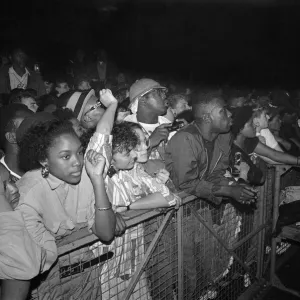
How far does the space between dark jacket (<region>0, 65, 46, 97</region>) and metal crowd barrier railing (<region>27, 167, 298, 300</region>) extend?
6113mm

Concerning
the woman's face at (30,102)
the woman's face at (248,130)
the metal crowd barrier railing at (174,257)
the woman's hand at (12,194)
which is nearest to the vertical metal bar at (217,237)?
the metal crowd barrier railing at (174,257)

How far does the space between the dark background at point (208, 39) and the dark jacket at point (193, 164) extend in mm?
11899

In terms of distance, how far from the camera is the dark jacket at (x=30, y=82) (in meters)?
7.55

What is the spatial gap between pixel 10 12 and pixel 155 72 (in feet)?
21.7

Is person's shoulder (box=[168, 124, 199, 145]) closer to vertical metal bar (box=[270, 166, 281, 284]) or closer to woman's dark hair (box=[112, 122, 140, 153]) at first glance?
woman's dark hair (box=[112, 122, 140, 153])

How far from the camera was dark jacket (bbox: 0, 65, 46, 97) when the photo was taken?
7.55 metres

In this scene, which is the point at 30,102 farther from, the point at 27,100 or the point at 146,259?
the point at 146,259

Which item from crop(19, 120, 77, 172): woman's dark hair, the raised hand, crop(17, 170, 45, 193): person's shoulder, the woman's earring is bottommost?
the raised hand

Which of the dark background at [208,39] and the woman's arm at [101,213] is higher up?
the dark background at [208,39]

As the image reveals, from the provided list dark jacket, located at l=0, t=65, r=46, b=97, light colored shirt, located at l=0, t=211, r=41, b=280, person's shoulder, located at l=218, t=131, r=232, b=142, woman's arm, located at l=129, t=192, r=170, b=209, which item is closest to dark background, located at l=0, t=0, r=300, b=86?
dark jacket, located at l=0, t=65, r=46, b=97

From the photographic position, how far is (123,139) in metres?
2.88

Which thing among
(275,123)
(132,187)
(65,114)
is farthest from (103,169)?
(275,123)

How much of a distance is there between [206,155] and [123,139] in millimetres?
1127

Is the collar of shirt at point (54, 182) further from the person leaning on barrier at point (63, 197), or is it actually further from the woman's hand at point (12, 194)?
the woman's hand at point (12, 194)
